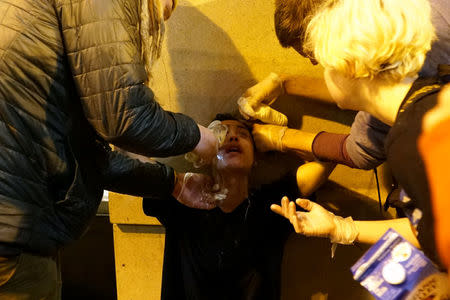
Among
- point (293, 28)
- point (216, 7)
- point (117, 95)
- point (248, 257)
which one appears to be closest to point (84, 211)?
point (117, 95)

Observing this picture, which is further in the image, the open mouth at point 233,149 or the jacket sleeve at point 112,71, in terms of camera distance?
the open mouth at point 233,149

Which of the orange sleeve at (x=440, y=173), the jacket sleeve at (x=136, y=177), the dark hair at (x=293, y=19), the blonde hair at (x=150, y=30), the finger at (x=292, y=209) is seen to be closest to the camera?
the orange sleeve at (x=440, y=173)

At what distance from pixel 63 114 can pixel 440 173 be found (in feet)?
3.02

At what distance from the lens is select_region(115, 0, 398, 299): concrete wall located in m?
1.96

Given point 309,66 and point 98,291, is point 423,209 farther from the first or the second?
point 98,291

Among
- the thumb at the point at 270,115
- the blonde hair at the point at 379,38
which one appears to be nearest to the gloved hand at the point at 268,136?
the thumb at the point at 270,115

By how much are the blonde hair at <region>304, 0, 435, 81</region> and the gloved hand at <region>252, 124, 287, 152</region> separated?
88 centimetres

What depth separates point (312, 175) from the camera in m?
1.81

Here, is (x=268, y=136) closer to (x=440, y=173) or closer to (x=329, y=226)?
(x=329, y=226)

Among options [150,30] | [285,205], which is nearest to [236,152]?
[285,205]

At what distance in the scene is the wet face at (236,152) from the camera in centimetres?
186

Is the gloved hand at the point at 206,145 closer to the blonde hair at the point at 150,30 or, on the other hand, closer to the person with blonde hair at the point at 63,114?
the person with blonde hair at the point at 63,114

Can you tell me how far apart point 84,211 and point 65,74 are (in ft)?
1.43

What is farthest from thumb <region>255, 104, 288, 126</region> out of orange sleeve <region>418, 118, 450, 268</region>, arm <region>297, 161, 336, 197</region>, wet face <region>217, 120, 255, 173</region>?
orange sleeve <region>418, 118, 450, 268</region>
